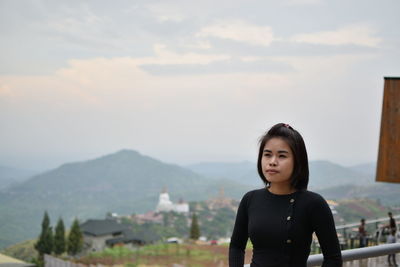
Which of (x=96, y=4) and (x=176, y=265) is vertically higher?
(x=96, y=4)

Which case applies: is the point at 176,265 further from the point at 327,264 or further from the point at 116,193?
the point at 116,193

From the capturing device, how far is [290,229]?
1.42 meters

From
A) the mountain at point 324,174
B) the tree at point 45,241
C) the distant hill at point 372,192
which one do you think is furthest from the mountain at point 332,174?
the tree at point 45,241

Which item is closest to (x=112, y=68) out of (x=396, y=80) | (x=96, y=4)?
(x=96, y=4)

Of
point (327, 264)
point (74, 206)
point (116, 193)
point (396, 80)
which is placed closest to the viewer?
point (327, 264)

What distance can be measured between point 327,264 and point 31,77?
14627 cm

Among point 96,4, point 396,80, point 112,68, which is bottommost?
point 396,80

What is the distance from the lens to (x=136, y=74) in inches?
6201

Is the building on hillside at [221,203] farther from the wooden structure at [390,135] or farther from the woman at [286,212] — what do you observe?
the woman at [286,212]

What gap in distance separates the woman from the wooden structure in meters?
6.71

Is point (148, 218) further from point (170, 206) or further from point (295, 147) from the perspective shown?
point (295, 147)

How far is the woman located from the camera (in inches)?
56.2

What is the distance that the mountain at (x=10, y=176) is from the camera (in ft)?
313

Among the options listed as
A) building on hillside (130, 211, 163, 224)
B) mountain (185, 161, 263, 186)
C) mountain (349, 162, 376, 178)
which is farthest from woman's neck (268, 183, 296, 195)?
mountain (185, 161, 263, 186)
